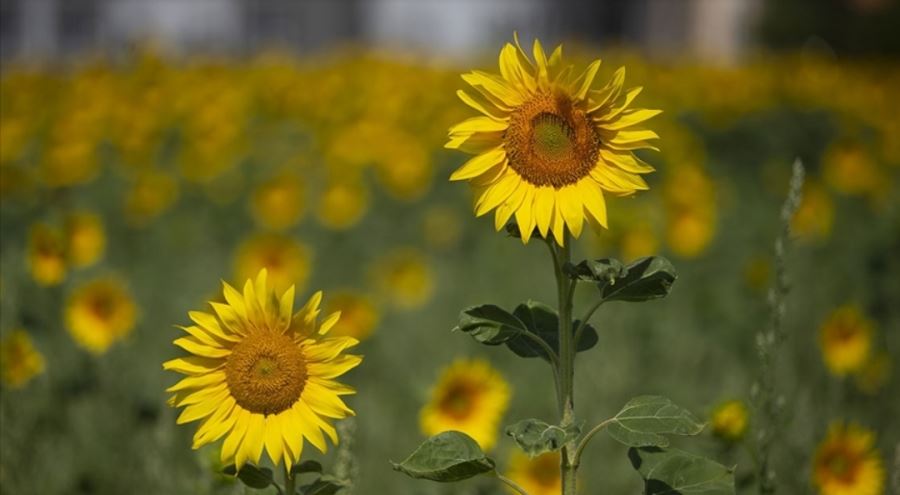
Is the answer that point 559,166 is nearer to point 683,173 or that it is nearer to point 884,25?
point 683,173

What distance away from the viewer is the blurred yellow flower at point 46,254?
11.3ft

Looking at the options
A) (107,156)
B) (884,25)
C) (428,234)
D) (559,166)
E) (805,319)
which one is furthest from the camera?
(884,25)

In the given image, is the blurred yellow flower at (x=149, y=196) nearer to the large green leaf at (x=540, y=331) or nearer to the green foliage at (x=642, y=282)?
the large green leaf at (x=540, y=331)

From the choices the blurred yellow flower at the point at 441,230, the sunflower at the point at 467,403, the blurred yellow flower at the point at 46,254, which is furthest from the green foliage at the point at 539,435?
the blurred yellow flower at the point at 441,230

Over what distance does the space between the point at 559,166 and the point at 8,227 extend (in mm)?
4753

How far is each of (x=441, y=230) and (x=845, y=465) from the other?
371cm

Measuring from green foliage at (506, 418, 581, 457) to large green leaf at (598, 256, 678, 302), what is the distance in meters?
0.19

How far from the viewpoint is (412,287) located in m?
5.05

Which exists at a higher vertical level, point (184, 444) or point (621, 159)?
point (621, 159)

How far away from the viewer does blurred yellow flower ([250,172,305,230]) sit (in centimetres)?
534

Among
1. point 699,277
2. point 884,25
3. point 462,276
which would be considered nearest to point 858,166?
point 699,277

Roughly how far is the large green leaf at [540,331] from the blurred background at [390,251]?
34 centimetres

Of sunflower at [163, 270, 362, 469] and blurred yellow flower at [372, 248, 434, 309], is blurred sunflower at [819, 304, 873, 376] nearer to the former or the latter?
blurred yellow flower at [372, 248, 434, 309]

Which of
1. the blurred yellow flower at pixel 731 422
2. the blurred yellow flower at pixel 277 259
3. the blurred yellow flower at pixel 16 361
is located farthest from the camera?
the blurred yellow flower at pixel 277 259
